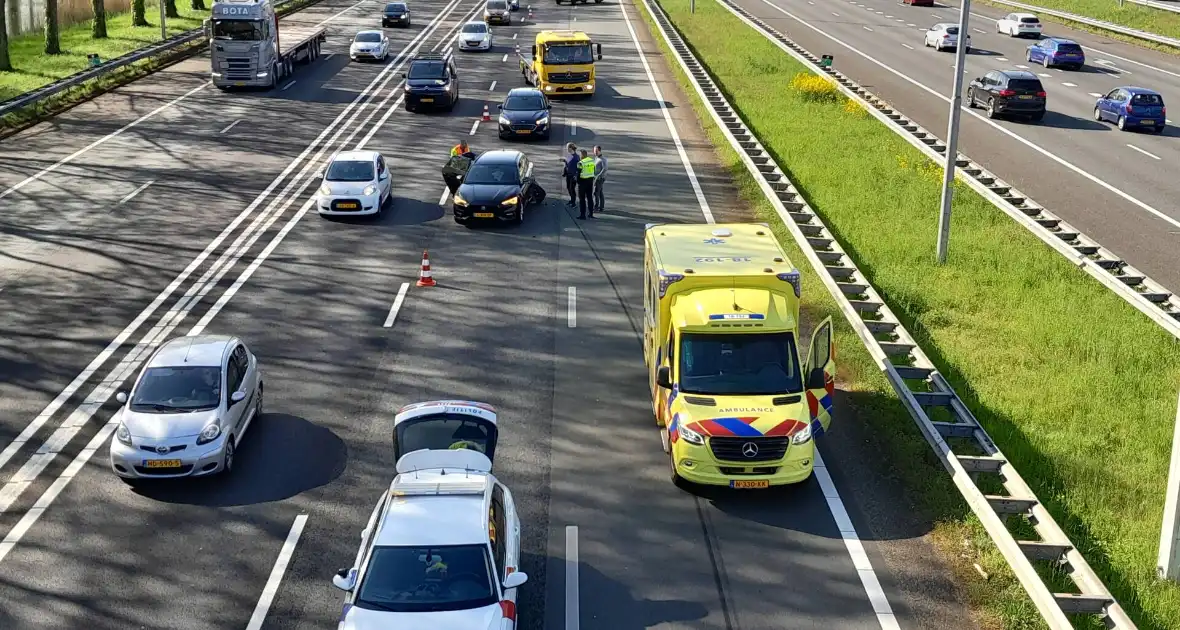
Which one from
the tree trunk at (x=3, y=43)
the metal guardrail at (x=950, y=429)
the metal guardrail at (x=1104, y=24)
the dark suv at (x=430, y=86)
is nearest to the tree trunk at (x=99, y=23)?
the tree trunk at (x=3, y=43)

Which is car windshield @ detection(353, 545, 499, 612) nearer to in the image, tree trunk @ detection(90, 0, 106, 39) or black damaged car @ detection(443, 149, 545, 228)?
black damaged car @ detection(443, 149, 545, 228)

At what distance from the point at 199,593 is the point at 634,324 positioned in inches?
433

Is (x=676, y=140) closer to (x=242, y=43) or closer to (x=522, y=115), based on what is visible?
(x=522, y=115)

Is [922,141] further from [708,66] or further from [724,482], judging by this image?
[724,482]

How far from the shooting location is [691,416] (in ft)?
51.4

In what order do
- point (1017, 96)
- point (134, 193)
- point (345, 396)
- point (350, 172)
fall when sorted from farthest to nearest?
1. point (1017, 96)
2. point (134, 193)
3. point (350, 172)
4. point (345, 396)

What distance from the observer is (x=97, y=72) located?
153ft

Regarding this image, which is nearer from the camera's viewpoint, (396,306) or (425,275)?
(396,306)

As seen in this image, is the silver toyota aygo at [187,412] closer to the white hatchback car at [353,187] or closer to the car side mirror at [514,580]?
the car side mirror at [514,580]

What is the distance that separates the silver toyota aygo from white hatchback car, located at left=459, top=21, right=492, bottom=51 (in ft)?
148

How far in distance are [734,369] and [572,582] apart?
4.05m

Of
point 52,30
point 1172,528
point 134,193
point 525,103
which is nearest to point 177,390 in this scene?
point 1172,528

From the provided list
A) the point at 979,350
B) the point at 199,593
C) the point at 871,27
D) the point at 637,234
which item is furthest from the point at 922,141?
the point at 871,27

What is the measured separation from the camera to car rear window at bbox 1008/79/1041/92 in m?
44.0
